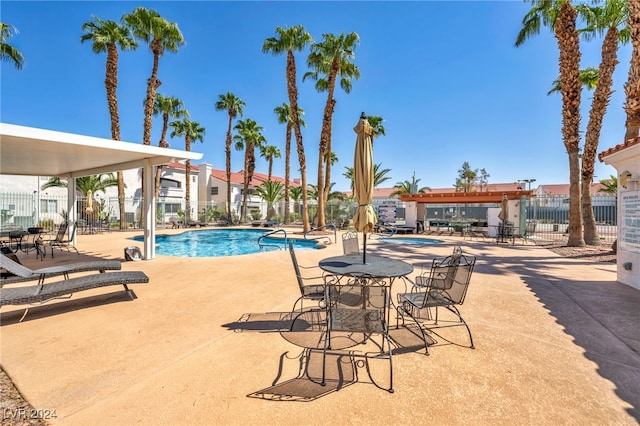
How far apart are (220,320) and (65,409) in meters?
1.92

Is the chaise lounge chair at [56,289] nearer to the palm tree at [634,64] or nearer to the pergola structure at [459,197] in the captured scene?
the palm tree at [634,64]

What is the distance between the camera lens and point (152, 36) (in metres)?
18.3

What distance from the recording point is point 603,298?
525 centimetres

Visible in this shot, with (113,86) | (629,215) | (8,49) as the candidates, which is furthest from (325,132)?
(8,49)

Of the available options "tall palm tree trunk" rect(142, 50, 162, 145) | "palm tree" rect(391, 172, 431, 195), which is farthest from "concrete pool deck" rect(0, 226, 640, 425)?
"palm tree" rect(391, 172, 431, 195)

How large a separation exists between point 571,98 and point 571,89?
0.36 meters

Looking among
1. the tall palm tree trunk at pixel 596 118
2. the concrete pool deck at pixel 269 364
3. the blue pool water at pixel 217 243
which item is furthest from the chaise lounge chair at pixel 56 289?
the tall palm tree trunk at pixel 596 118

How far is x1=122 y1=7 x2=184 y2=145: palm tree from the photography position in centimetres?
1742

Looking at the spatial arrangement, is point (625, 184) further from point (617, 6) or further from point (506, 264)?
point (617, 6)

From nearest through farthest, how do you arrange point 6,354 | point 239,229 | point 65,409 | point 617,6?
point 65,409 → point 6,354 → point 617,6 → point 239,229

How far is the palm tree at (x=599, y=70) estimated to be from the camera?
11.3 metres

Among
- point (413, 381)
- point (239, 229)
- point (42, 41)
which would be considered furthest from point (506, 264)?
point (42, 41)

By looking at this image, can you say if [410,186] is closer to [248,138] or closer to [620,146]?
[248,138]

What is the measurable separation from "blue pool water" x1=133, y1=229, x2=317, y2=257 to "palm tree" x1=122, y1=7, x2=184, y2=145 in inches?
286
